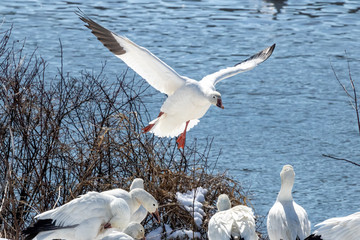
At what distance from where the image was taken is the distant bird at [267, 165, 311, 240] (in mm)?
5109

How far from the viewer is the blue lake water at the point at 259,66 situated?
9.05m

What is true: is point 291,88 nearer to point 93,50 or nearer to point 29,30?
point 93,50

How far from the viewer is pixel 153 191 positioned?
19.6 ft

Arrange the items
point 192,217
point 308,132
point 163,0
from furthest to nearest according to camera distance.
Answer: point 163,0, point 308,132, point 192,217

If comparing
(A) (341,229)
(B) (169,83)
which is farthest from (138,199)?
(B) (169,83)

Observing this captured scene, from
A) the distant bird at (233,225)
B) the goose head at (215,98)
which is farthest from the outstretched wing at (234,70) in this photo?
the distant bird at (233,225)

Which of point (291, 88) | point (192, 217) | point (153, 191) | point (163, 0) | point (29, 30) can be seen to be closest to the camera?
point (192, 217)

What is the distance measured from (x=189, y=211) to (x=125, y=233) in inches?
25.8

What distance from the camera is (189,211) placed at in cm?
558

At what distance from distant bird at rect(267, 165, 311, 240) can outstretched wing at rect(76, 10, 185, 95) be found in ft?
6.69

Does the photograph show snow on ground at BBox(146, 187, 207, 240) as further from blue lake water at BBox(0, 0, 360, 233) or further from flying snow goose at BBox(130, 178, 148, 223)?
blue lake water at BBox(0, 0, 360, 233)

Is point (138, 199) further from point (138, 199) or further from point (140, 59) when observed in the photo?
point (140, 59)

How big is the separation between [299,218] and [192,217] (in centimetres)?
83

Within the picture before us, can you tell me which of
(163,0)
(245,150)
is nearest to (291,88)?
(245,150)
